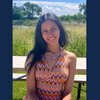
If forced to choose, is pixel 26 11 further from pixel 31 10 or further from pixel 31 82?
pixel 31 82

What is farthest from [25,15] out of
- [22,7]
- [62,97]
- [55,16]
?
[62,97]

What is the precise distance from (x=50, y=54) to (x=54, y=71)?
15cm

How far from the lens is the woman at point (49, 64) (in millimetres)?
2361

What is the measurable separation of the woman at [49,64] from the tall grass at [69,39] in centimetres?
5

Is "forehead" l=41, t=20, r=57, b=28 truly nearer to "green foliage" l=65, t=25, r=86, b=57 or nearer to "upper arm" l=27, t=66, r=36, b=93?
"green foliage" l=65, t=25, r=86, b=57

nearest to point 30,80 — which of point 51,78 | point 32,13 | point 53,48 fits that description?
point 51,78

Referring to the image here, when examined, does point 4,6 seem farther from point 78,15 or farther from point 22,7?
point 78,15

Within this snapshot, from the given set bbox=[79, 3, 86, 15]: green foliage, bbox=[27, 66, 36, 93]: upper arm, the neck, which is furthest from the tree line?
bbox=[27, 66, 36, 93]: upper arm

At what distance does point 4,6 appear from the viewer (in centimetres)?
233

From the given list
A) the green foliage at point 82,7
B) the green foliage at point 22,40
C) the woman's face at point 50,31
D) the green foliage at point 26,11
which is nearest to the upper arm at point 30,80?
the green foliage at point 22,40

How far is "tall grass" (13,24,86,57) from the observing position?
240 centimetres

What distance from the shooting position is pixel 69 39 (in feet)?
7.98

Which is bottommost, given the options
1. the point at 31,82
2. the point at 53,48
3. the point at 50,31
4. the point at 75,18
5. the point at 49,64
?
the point at 31,82

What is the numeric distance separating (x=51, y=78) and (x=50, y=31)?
0.39 m
